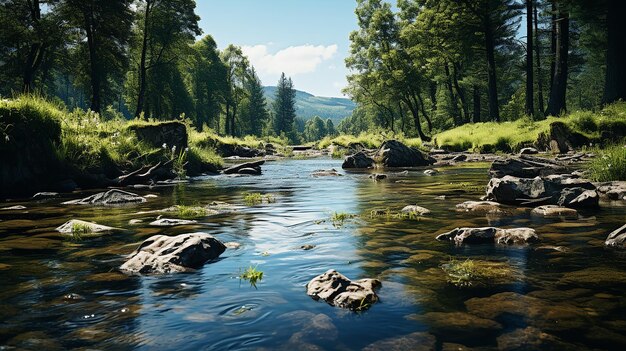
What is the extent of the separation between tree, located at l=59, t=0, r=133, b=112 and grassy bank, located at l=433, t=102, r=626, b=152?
25304mm

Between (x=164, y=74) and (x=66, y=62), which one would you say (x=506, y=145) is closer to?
(x=66, y=62)

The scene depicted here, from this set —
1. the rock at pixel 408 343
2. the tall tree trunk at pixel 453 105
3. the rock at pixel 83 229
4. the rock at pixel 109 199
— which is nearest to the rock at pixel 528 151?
the rock at pixel 109 199

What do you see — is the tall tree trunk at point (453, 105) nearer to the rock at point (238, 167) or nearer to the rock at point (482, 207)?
the rock at point (238, 167)

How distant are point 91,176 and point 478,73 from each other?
34.4 metres

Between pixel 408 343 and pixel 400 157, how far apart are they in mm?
21023

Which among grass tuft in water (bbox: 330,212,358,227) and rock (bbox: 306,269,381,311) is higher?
grass tuft in water (bbox: 330,212,358,227)

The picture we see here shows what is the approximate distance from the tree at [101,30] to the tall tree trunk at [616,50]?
30.8 metres

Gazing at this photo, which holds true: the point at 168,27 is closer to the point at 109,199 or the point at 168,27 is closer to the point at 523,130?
the point at 523,130

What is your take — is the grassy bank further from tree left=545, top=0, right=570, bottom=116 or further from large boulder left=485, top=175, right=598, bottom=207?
large boulder left=485, top=175, right=598, bottom=207

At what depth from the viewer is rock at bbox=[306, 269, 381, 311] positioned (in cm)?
379

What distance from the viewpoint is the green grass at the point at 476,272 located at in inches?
170

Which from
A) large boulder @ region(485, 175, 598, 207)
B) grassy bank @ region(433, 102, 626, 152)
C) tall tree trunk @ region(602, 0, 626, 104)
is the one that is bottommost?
large boulder @ region(485, 175, 598, 207)

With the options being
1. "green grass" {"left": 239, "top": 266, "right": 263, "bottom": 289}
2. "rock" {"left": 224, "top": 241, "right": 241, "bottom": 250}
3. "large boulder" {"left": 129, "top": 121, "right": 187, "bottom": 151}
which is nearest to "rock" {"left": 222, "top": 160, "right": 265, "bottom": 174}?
"large boulder" {"left": 129, "top": 121, "right": 187, "bottom": 151}

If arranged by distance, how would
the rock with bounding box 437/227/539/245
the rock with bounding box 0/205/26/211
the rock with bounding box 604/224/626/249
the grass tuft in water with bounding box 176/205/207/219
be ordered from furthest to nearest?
1. the rock with bounding box 0/205/26/211
2. the grass tuft in water with bounding box 176/205/207/219
3. the rock with bounding box 437/227/539/245
4. the rock with bounding box 604/224/626/249
